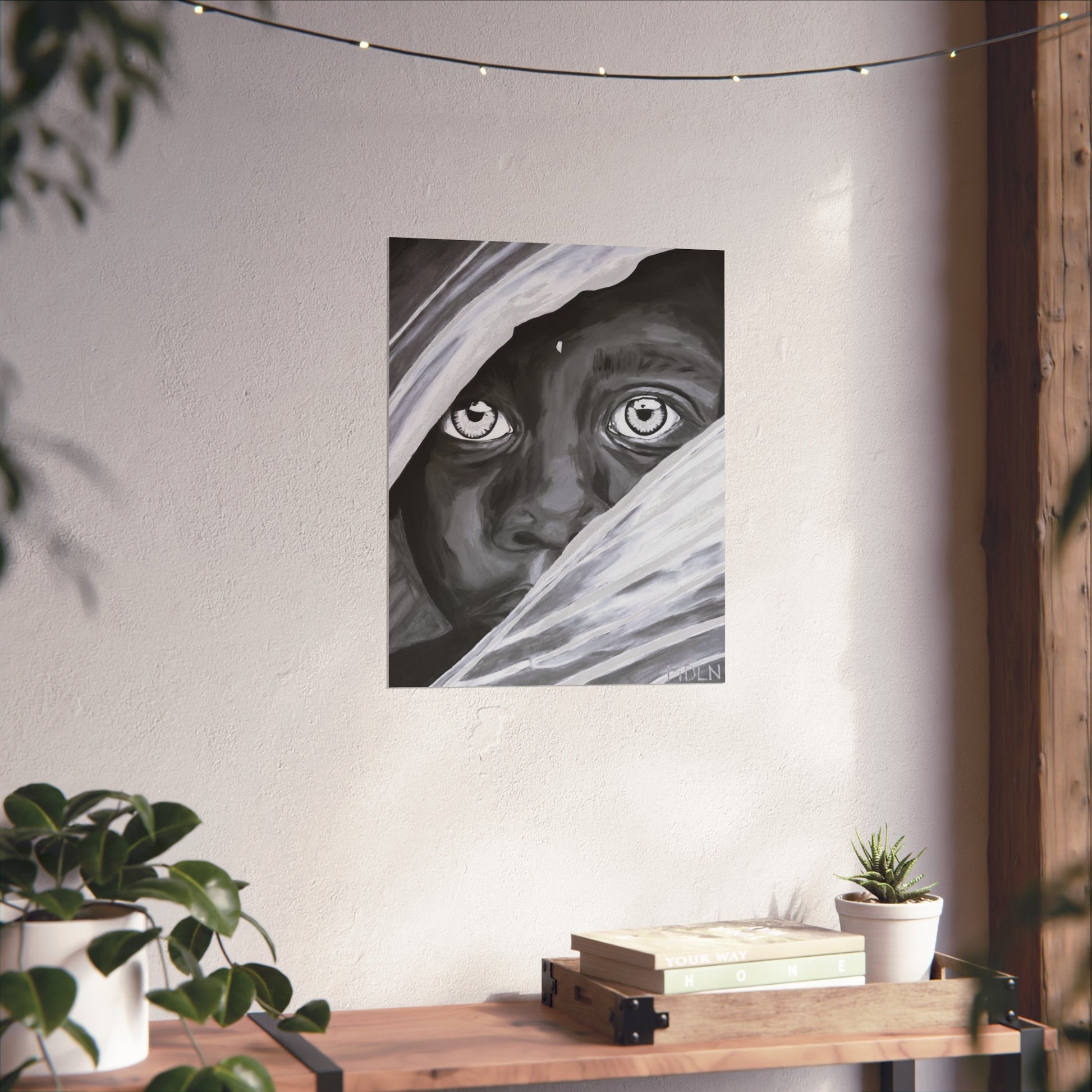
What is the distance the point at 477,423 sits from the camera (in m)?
1.92

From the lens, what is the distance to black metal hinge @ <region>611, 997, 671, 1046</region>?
1.57 meters

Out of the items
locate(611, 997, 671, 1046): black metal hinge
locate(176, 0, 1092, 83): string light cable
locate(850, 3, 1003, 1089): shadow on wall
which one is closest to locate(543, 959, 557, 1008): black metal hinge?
locate(611, 997, 671, 1046): black metal hinge

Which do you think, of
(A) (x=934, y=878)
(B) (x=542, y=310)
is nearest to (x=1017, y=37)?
(B) (x=542, y=310)

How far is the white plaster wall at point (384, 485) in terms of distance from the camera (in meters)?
1.80

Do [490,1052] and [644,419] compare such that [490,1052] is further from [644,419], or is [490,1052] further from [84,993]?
[644,419]

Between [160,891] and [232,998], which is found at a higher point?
[160,891]

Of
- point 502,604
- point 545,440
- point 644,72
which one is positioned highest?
point 644,72

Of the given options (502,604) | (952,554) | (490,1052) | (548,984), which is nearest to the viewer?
(490,1052)

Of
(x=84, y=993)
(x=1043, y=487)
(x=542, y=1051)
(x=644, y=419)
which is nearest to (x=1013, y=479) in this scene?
(x=1043, y=487)

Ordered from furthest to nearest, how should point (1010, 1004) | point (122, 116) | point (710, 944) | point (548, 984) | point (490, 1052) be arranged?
point (548, 984) < point (710, 944) < point (490, 1052) < point (1010, 1004) < point (122, 116)

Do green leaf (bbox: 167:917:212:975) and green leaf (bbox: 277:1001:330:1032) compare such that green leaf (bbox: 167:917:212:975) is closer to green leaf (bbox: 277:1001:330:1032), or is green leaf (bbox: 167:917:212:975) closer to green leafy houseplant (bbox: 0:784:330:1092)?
green leafy houseplant (bbox: 0:784:330:1092)

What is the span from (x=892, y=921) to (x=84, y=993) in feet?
3.68

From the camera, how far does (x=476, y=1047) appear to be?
62.4 inches

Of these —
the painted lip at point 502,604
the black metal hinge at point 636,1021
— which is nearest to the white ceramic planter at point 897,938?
the black metal hinge at point 636,1021
